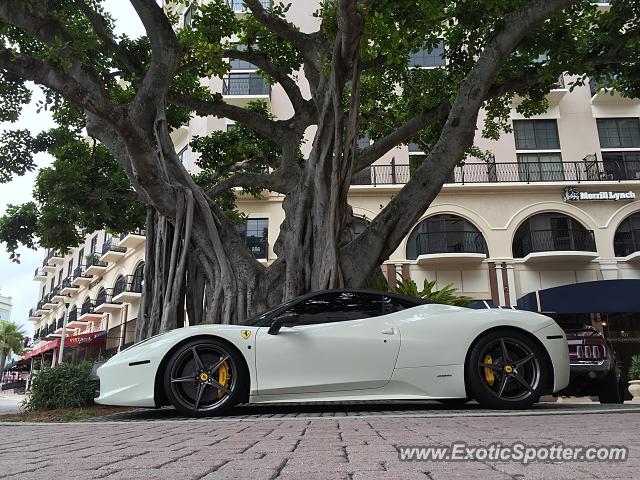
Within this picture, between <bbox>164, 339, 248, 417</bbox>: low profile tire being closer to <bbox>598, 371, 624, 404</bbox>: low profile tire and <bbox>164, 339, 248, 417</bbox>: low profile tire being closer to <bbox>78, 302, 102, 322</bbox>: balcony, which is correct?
<bbox>598, 371, 624, 404</bbox>: low profile tire

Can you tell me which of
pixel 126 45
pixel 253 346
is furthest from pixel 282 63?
pixel 253 346

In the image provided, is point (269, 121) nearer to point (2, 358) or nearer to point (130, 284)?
point (130, 284)

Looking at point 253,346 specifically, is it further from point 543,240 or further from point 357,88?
point 543,240

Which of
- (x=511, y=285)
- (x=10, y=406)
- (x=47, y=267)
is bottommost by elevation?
(x=10, y=406)

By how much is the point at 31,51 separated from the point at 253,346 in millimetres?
8537

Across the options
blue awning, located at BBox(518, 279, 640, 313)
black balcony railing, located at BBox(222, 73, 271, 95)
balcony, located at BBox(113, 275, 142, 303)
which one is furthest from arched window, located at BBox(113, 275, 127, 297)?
blue awning, located at BBox(518, 279, 640, 313)

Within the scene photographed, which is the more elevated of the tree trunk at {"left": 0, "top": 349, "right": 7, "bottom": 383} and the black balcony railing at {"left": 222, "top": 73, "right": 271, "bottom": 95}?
the black balcony railing at {"left": 222, "top": 73, "right": 271, "bottom": 95}

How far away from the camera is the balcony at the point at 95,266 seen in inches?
1254

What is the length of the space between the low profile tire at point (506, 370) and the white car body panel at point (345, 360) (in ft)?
0.30

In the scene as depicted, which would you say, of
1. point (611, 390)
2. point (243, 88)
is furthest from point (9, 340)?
point (611, 390)

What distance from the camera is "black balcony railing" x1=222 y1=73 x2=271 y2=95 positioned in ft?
76.3

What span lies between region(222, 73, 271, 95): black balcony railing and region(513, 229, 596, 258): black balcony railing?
12.9 m

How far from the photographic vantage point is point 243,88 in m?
23.5

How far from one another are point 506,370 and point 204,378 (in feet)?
9.26
